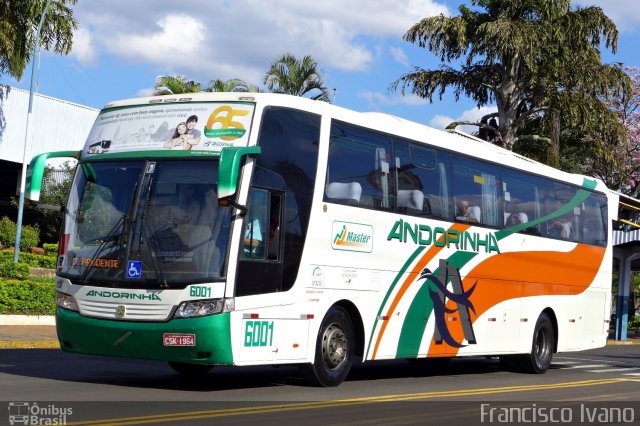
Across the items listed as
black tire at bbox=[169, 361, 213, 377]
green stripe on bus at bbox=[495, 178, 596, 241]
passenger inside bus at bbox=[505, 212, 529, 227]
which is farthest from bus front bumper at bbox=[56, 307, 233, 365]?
passenger inside bus at bbox=[505, 212, 529, 227]

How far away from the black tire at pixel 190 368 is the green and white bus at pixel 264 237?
0.16ft

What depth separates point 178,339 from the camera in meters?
11.5

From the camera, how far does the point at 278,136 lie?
40.7 feet

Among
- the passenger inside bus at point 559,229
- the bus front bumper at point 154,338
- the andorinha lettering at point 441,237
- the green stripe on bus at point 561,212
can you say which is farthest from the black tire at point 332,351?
the passenger inside bus at point 559,229

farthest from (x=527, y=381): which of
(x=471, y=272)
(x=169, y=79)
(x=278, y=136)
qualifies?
(x=169, y=79)

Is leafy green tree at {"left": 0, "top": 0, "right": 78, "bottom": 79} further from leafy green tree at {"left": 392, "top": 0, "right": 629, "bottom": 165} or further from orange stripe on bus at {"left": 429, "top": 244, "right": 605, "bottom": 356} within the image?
orange stripe on bus at {"left": 429, "top": 244, "right": 605, "bottom": 356}

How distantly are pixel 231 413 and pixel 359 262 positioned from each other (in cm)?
430

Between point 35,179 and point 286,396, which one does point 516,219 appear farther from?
point 35,179

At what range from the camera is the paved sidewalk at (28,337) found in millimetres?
19264

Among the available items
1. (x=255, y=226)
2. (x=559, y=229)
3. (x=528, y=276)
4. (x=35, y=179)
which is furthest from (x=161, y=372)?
(x=559, y=229)

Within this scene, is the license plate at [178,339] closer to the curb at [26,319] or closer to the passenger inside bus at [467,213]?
the passenger inside bus at [467,213]

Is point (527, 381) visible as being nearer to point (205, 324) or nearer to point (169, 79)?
point (205, 324)

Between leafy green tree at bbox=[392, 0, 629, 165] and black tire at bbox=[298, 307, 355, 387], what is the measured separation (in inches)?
873

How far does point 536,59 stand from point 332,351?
23.9 metres
